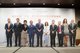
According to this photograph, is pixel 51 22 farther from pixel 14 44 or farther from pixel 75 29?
pixel 14 44

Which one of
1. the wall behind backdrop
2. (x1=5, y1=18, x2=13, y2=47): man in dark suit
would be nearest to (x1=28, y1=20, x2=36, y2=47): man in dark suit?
the wall behind backdrop

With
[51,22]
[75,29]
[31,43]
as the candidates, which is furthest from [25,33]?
[75,29]

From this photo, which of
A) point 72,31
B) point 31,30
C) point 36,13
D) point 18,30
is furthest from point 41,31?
point 72,31

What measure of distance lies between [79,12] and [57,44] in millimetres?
2816

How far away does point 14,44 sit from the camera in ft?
52.1

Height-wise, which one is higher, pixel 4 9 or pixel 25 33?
pixel 4 9

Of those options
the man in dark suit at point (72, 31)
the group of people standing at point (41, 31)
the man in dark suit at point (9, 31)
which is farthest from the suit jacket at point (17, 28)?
the man in dark suit at point (72, 31)

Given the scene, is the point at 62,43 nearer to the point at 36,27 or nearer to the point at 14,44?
the point at 36,27

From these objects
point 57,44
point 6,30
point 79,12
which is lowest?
point 57,44

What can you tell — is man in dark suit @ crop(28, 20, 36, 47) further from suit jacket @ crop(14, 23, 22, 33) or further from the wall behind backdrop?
suit jacket @ crop(14, 23, 22, 33)

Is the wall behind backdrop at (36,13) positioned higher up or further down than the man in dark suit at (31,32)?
higher up

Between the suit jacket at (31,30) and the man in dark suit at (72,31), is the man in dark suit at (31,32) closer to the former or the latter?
the suit jacket at (31,30)

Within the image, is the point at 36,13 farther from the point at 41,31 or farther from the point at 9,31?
the point at 9,31

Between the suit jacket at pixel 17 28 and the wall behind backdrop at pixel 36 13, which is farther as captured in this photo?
the wall behind backdrop at pixel 36 13
